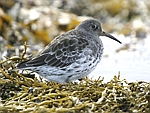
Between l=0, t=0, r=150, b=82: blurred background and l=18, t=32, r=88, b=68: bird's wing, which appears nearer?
l=18, t=32, r=88, b=68: bird's wing

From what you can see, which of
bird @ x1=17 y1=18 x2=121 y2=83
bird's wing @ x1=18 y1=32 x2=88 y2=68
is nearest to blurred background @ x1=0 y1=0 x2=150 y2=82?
bird @ x1=17 y1=18 x2=121 y2=83

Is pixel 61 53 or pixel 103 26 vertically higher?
pixel 103 26

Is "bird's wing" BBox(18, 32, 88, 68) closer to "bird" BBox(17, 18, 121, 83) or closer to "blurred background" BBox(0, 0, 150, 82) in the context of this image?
"bird" BBox(17, 18, 121, 83)

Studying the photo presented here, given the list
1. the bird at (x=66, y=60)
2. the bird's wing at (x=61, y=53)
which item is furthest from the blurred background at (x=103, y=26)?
the bird's wing at (x=61, y=53)

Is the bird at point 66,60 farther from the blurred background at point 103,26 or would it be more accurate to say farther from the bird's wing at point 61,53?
the blurred background at point 103,26

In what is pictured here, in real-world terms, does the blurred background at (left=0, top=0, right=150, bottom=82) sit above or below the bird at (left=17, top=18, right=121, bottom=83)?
above

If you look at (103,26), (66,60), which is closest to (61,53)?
(66,60)

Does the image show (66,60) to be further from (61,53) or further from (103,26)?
(103,26)
